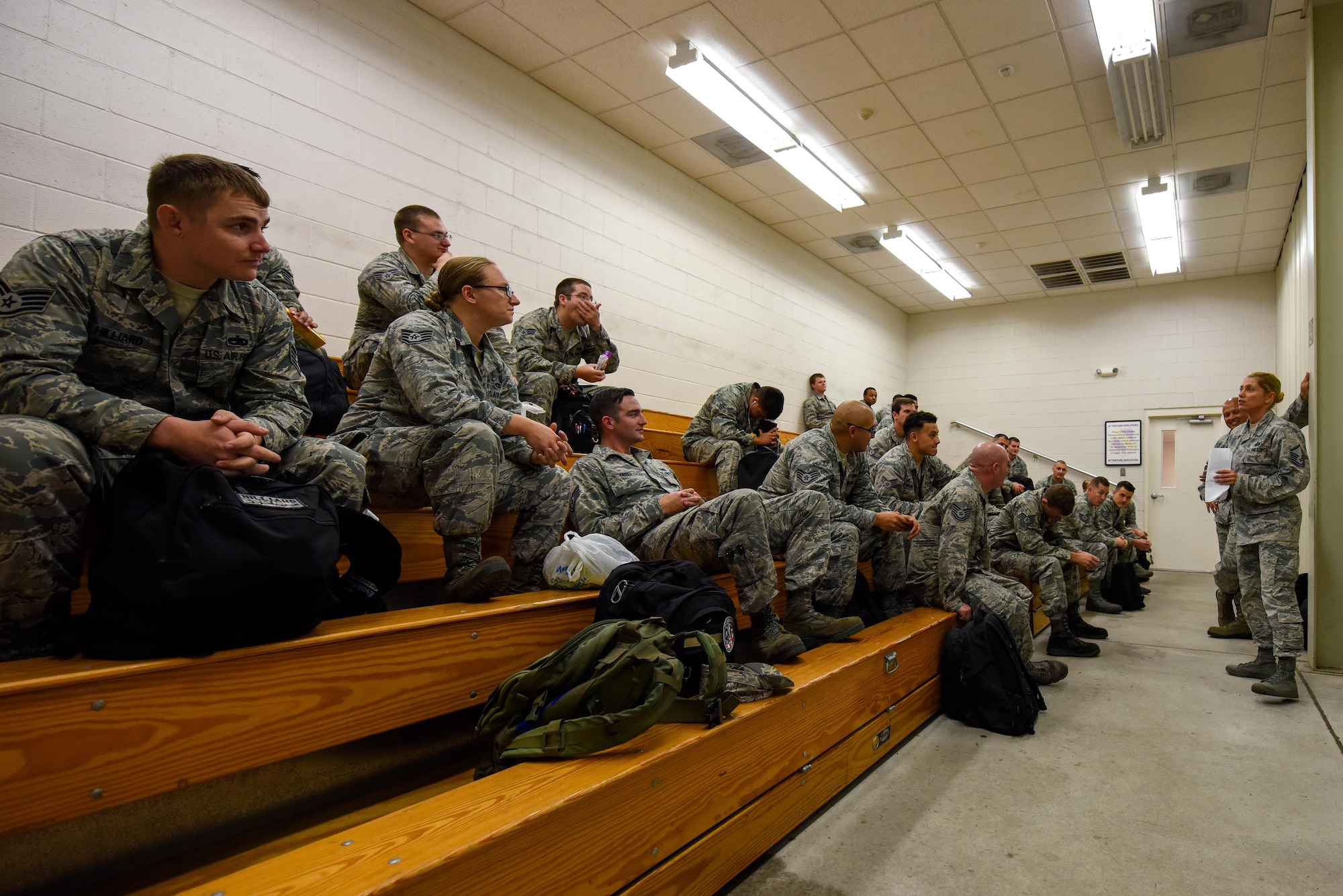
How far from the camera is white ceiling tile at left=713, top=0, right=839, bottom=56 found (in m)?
3.98

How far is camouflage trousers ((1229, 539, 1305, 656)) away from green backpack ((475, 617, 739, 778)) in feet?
9.80

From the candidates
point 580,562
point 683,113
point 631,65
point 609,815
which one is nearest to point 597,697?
point 609,815

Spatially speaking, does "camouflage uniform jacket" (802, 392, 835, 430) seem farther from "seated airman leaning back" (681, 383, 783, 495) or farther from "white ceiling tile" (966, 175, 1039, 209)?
"seated airman leaning back" (681, 383, 783, 495)

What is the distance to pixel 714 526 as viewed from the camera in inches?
88.9

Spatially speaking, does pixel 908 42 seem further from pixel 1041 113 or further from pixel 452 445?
pixel 452 445

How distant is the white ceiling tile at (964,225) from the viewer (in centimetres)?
680

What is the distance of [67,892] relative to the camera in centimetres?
111

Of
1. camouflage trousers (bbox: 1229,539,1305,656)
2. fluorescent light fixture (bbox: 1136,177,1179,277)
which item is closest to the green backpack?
camouflage trousers (bbox: 1229,539,1305,656)

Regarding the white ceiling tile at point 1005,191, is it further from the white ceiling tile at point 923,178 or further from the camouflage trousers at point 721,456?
the camouflage trousers at point 721,456

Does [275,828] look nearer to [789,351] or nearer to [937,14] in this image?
[937,14]

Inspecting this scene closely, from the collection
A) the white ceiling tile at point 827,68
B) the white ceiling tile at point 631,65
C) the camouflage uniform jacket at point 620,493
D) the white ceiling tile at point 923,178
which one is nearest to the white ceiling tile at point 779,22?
the white ceiling tile at point 827,68

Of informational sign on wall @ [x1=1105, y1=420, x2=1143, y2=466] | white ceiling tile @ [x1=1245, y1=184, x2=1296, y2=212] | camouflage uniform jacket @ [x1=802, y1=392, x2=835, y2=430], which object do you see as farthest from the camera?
informational sign on wall @ [x1=1105, y1=420, x2=1143, y2=466]

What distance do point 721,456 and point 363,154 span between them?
2.67 meters

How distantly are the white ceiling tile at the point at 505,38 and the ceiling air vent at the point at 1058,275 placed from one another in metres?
6.09
